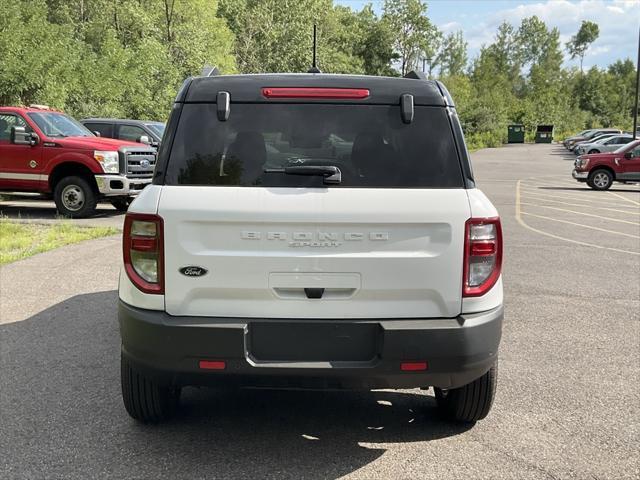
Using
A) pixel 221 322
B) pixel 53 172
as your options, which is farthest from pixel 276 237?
pixel 53 172

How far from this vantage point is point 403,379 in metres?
3.11

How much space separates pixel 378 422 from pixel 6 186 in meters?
11.6

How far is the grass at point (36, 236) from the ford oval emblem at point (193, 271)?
6635 millimetres

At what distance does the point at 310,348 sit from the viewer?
306 centimetres

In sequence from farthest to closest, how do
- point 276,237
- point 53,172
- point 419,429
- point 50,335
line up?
point 53,172 → point 50,335 → point 419,429 → point 276,237

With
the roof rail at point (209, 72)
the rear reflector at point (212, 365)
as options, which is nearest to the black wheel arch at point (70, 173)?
the roof rail at point (209, 72)

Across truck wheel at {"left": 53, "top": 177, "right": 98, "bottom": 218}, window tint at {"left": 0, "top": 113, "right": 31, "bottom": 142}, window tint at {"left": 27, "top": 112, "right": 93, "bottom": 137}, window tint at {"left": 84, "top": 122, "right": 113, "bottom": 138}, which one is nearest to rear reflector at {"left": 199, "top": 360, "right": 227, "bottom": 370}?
truck wheel at {"left": 53, "top": 177, "right": 98, "bottom": 218}

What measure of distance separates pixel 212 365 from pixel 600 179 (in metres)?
22.8

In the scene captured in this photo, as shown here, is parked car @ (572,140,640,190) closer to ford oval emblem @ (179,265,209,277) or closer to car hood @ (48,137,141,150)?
car hood @ (48,137,141,150)

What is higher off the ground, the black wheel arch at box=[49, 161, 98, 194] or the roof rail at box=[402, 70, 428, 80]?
the roof rail at box=[402, 70, 428, 80]

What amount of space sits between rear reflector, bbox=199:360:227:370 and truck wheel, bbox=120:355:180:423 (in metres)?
0.48

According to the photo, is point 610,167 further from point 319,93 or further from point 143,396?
point 143,396

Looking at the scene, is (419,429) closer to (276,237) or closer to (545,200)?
(276,237)

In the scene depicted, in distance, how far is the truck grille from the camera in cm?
1312
